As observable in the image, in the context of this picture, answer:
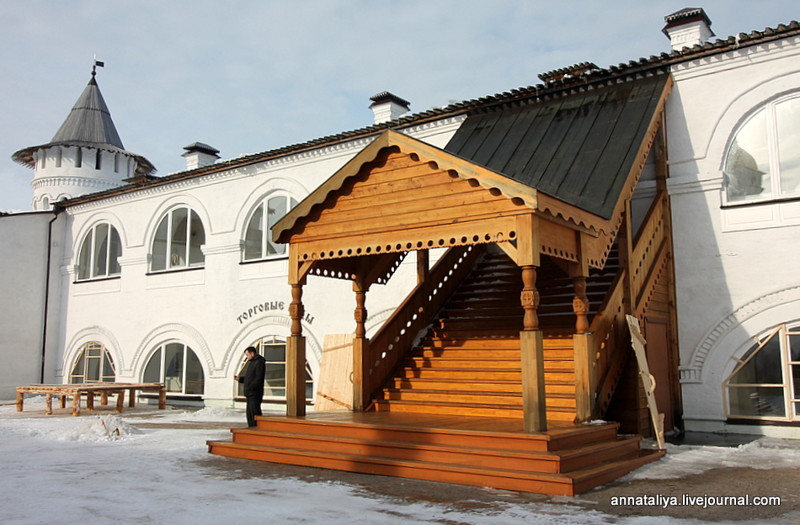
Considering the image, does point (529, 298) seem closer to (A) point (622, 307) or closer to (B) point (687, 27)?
(A) point (622, 307)

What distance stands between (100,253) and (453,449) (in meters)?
16.8

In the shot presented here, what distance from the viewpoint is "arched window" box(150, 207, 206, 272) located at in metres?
18.3

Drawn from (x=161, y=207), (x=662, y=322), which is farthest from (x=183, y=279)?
(x=662, y=322)

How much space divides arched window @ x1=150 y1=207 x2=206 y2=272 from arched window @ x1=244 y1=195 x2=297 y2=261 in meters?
1.64

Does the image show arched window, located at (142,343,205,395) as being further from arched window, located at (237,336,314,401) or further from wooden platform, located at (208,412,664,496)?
wooden platform, located at (208,412,664,496)

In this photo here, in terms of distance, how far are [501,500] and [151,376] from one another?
575 inches

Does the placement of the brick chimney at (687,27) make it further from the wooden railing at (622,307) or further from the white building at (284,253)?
the wooden railing at (622,307)

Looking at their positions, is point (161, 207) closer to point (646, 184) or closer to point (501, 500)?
point (646, 184)

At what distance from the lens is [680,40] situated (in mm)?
12008

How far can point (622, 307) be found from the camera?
9.58 meters

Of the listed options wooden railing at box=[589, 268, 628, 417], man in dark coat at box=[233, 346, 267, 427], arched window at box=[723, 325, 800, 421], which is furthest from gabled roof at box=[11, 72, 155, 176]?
arched window at box=[723, 325, 800, 421]

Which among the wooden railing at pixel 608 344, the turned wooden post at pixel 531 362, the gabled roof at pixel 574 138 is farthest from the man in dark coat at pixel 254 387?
the wooden railing at pixel 608 344

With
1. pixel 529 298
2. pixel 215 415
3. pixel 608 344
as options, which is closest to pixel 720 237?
pixel 608 344

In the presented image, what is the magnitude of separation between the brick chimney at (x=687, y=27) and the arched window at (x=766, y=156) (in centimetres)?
201
